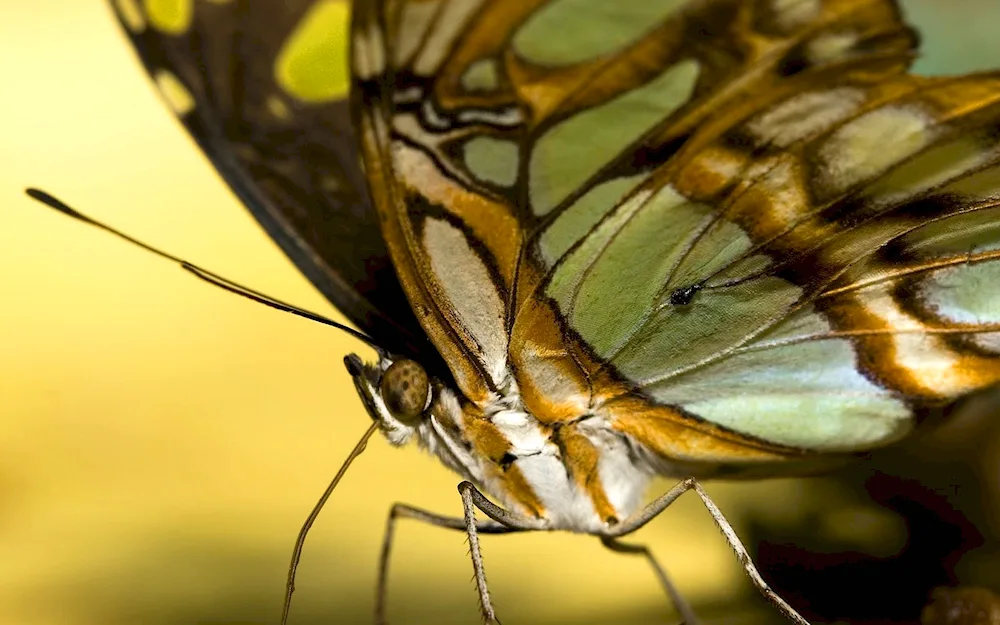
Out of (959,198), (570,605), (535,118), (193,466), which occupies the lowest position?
(570,605)

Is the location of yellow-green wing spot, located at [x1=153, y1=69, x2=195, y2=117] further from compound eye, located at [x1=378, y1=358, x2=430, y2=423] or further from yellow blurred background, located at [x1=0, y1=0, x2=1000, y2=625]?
yellow blurred background, located at [x1=0, y1=0, x2=1000, y2=625]

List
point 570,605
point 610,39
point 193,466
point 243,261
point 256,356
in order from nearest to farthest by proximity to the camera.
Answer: point 610,39 → point 570,605 → point 193,466 → point 256,356 → point 243,261

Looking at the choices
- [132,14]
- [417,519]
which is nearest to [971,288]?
[417,519]

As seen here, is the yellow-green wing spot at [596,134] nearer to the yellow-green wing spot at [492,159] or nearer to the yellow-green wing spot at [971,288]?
the yellow-green wing spot at [492,159]

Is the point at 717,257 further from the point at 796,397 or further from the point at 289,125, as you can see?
the point at 289,125

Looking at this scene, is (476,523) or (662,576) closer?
(476,523)

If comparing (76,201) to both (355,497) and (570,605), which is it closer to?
(355,497)

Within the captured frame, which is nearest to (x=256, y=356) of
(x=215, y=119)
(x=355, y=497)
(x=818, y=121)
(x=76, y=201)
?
(x=355, y=497)
